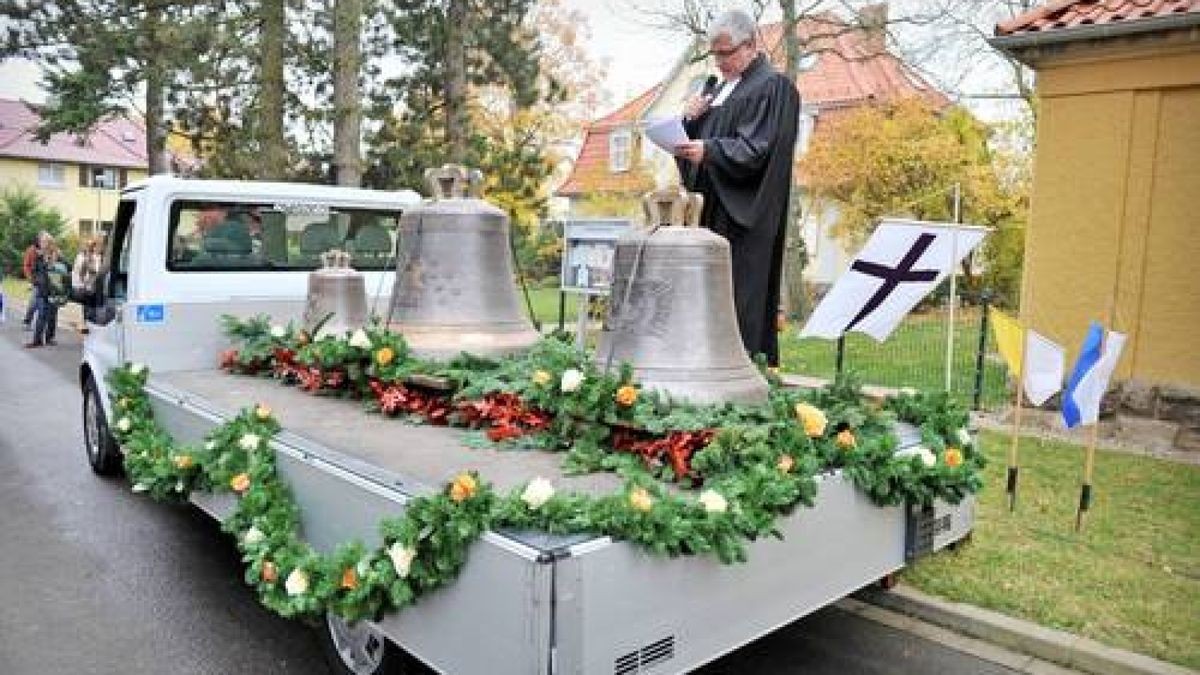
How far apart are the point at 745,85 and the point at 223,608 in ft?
11.1

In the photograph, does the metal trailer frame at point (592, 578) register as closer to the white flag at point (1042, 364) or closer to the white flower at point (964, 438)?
the white flower at point (964, 438)

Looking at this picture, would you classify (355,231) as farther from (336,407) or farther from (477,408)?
(477,408)

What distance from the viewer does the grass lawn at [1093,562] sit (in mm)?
4113

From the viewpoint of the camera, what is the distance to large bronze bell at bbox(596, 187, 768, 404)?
366cm

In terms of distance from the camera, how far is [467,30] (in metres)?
17.7

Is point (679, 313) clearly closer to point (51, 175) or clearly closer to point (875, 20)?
point (875, 20)

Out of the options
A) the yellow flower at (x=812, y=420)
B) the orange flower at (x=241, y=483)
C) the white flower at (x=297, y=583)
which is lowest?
the white flower at (x=297, y=583)

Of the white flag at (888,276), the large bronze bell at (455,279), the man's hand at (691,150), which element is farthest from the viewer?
the white flag at (888,276)

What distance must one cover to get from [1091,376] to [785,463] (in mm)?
3326

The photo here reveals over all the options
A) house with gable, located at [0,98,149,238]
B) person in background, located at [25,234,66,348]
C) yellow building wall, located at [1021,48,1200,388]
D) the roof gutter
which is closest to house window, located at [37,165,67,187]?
house with gable, located at [0,98,149,238]

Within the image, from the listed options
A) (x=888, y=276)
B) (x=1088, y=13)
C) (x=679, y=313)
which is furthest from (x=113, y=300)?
(x=1088, y=13)

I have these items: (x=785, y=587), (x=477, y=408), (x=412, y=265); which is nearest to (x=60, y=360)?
(x=412, y=265)

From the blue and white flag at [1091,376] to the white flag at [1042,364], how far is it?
0.93ft

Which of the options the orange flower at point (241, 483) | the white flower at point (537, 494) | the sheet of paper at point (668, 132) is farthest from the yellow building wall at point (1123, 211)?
the orange flower at point (241, 483)
